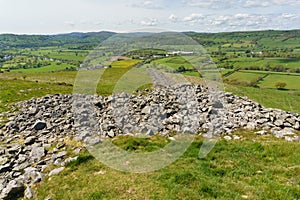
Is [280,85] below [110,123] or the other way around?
below

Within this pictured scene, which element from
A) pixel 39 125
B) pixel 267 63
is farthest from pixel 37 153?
pixel 267 63

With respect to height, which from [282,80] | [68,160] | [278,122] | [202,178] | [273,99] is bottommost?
[282,80]

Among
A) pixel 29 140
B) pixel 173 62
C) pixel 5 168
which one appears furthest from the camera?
pixel 173 62

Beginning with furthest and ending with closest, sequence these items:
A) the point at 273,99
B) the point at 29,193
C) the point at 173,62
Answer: the point at 173,62, the point at 273,99, the point at 29,193

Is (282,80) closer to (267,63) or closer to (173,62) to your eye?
(173,62)

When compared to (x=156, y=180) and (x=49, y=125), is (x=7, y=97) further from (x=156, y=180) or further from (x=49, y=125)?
(x=156, y=180)

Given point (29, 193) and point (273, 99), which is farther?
point (273, 99)

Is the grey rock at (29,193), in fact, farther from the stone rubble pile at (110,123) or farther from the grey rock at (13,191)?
the grey rock at (13,191)
